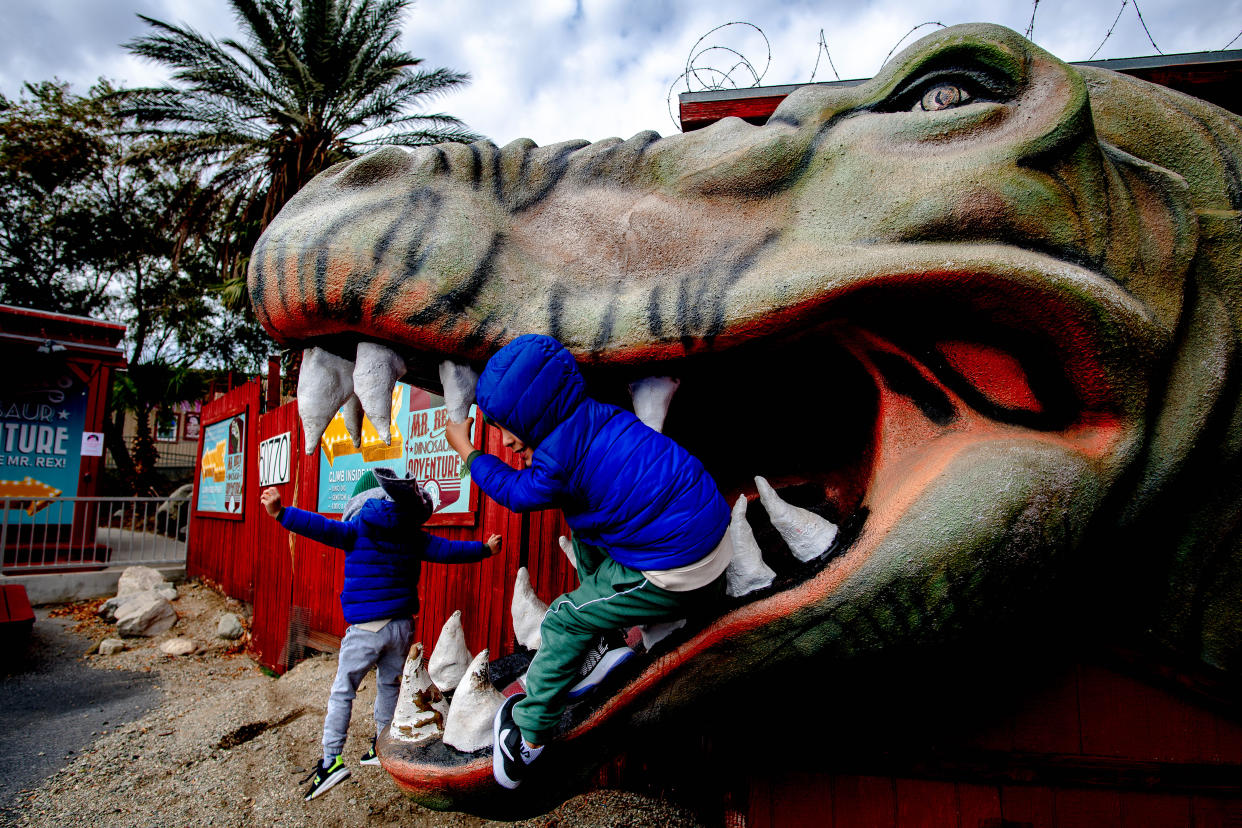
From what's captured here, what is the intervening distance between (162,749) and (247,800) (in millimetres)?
1316

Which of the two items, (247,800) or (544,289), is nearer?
(544,289)

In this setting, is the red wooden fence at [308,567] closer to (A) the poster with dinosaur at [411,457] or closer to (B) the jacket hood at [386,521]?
(A) the poster with dinosaur at [411,457]

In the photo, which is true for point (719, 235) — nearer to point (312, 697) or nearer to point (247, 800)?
point (247, 800)

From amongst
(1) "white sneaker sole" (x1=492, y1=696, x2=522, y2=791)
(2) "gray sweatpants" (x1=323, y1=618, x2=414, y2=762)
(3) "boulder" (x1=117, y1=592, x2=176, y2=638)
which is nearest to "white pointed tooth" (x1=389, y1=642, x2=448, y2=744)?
(1) "white sneaker sole" (x1=492, y1=696, x2=522, y2=791)

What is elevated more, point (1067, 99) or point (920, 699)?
point (1067, 99)

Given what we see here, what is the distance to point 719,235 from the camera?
4.40 feet

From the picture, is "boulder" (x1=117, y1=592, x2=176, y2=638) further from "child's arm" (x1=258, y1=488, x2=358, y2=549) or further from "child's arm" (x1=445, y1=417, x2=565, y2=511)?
"child's arm" (x1=445, y1=417, x2=565, y2=511)

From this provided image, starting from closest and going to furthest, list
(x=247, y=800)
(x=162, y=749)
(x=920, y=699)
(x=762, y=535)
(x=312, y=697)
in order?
(x=762, y=535) → (x=920, y=699) → (x=247, y=800) → (x=162, y=749) → (x=312, y=697)

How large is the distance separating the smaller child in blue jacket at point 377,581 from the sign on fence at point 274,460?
372 cm

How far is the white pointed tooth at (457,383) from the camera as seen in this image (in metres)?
1.36

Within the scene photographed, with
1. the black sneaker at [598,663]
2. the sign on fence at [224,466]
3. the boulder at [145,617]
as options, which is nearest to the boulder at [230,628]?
the boulder at [145,617]

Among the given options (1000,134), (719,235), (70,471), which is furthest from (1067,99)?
(70,471)

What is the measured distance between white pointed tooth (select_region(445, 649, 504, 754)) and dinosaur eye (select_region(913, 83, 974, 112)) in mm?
1486

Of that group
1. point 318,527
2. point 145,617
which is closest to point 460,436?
point 318,527
